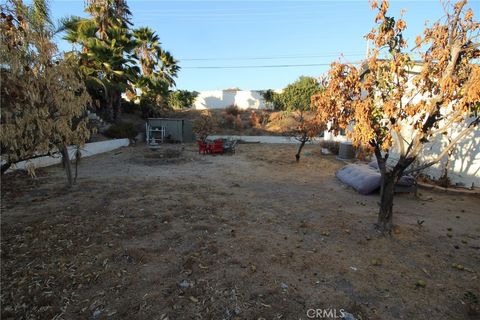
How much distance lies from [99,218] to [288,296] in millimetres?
4356

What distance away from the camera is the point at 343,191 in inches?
355

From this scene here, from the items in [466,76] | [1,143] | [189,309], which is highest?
[466,76]

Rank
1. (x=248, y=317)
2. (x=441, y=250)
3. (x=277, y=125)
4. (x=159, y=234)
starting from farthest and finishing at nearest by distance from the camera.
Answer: (x=277, y=125)
(x=159, y=234)
(x=441, y=250)
(x=248, y=317)

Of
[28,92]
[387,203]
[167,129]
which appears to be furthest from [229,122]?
[28,92]

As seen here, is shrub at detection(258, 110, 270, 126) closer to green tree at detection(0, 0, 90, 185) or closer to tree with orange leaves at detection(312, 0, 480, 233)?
tree with orange leaves at detection(312, 0, 480, 233)

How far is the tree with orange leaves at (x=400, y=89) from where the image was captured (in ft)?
14.4

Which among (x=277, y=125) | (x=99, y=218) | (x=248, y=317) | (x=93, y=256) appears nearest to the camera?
(x=248, y=317)

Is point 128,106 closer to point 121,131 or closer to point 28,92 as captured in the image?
point 121,131

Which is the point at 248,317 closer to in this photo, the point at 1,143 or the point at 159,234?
the point at 159,234

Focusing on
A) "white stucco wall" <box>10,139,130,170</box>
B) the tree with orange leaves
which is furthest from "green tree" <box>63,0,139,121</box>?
the tree with orange leaves

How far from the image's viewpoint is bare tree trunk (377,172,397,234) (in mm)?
5281

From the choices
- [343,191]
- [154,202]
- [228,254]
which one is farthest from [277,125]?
[228,254]

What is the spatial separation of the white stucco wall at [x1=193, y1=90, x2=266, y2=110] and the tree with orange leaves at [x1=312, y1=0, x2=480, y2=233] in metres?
36.1

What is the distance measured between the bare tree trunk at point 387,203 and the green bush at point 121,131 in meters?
19.1
